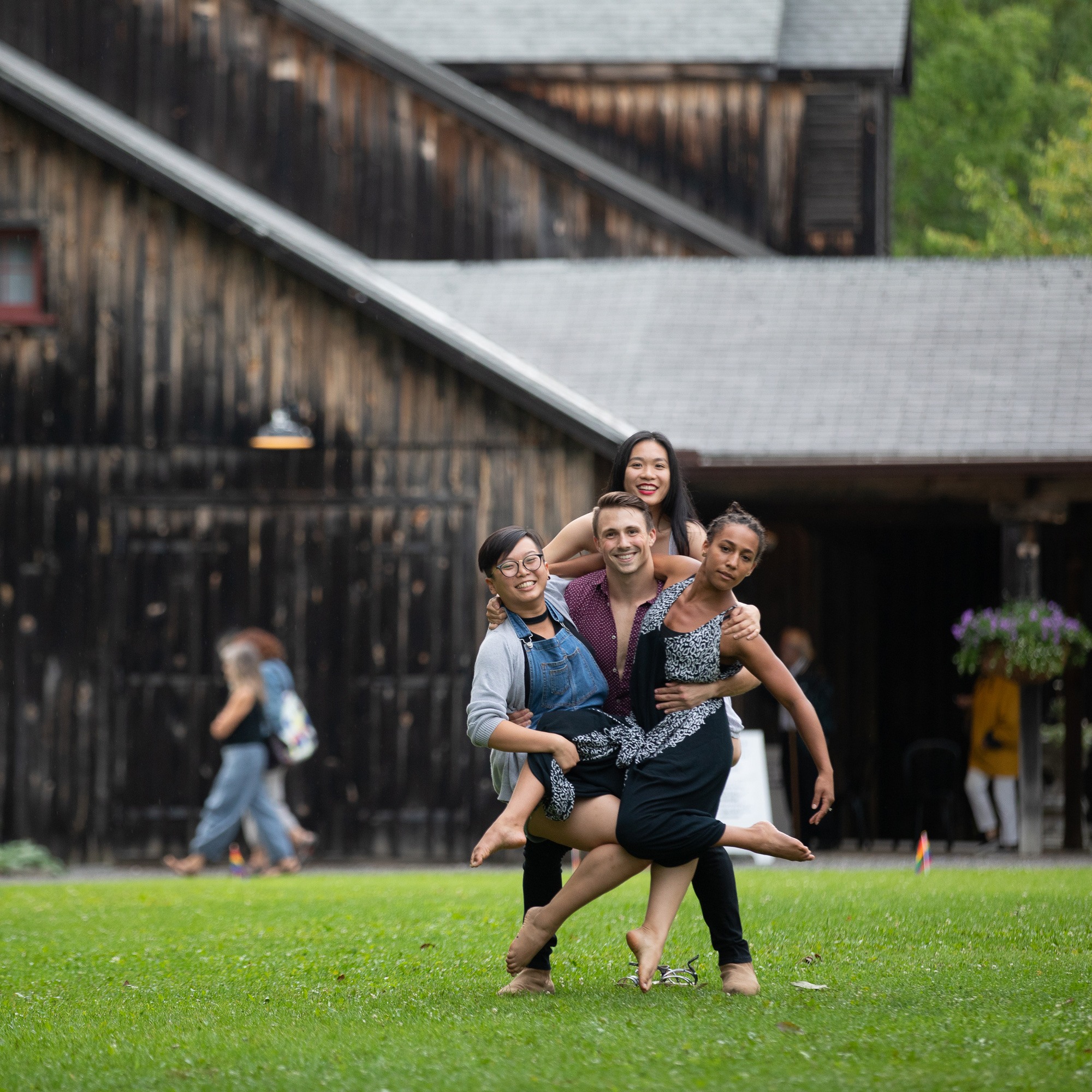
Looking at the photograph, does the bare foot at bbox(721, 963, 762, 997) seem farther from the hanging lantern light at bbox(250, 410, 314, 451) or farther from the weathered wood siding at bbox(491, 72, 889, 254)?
the weathered wood siding at bbox(491, 72, 889, 254)

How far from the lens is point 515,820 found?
571 centimetres

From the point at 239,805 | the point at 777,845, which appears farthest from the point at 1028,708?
the point at 777,845

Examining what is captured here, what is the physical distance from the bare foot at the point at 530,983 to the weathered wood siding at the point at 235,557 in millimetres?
7453

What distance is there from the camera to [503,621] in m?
6.17

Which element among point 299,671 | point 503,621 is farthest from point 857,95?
point 503,621

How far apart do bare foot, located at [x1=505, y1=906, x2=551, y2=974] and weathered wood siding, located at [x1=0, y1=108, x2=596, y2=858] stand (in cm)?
759

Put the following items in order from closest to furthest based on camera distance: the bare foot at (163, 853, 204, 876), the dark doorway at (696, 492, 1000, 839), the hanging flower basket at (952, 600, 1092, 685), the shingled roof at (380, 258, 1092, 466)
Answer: the hanging flower basket at (952, 600, 1092, 685), the bare foot at (163, 853, 204, 876), the shingled roof at (380, 258, 1092, 466), the dark doorway at (696, 492, 1000, 839)

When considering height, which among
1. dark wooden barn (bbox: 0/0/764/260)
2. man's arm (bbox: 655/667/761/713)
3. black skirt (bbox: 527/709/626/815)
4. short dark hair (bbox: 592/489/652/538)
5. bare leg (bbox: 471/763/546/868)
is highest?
dark wooden barn (bbox: 0/0/764/260)

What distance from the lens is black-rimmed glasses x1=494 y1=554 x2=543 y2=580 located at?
6082 mm

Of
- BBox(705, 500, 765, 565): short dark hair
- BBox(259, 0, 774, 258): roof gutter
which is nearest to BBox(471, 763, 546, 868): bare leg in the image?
A: BBox(705, 500, 765, 565): short dark hair

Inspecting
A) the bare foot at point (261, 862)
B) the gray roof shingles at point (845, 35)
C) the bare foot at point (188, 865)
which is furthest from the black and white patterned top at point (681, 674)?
the gray roof shingles at point (845, 35)

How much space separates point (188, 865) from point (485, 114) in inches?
338

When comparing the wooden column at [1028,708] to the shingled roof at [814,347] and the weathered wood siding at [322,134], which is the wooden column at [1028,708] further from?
the weathered wood siding at [322,134]

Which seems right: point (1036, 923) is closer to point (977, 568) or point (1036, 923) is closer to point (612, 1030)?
point (612, 1030)
